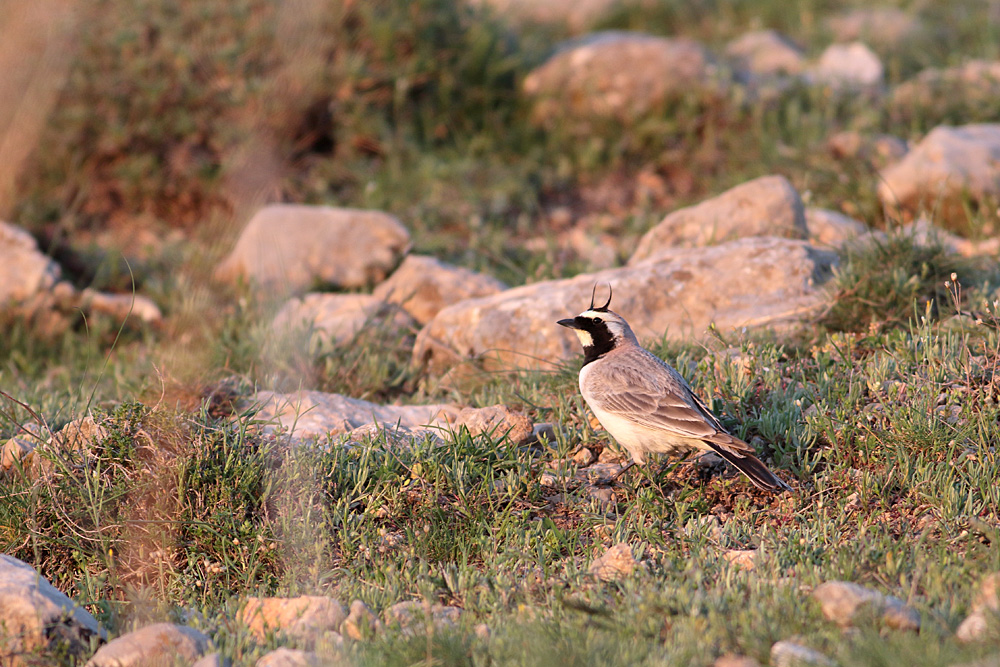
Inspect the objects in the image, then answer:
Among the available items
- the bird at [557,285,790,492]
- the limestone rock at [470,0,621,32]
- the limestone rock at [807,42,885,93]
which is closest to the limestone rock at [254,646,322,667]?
the bird at [557,285,790,492]

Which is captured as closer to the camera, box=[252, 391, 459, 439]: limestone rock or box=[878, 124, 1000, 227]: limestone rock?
box=[252, 391, 459, 439]: limestone rock

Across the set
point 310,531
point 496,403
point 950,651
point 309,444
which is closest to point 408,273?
point 496,403

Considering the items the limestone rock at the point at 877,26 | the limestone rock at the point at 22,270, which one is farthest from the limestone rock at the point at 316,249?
the limestone rock at the point at 877,26

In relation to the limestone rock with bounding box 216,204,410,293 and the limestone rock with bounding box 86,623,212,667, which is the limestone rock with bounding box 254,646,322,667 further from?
the limestone rock with bounding box 216,204,410,293

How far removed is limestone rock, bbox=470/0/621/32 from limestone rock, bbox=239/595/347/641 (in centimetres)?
879

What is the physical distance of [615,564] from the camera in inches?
141

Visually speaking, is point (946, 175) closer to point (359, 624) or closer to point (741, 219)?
point (741, 219)

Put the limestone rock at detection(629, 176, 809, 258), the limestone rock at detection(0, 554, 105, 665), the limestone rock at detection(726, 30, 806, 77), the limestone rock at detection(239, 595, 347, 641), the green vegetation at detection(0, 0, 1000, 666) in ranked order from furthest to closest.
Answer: the limestone rock at detection(726, 30, 806, 77) → the limestone rock at detection(629, 176, 809, 258) → the green vegetation at detection(0, 0, 1000, 666) → the limestone rock at detection(239, 595, 347, 641) → the limestone rock at detection(0, 554, 105, 665)

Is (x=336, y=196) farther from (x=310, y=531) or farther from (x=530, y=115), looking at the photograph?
(x=310, y=531)

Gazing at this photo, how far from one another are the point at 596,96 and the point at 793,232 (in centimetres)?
329

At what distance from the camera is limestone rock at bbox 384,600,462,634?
3180 mm

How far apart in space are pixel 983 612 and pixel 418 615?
1.72m

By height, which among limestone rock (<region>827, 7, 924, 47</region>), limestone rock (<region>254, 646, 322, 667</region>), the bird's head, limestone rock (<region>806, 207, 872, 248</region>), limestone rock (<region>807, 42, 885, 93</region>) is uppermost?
limestone rock (<region>827, 7, 924, 47</region>)

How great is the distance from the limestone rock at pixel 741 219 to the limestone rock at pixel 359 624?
11.7ft
